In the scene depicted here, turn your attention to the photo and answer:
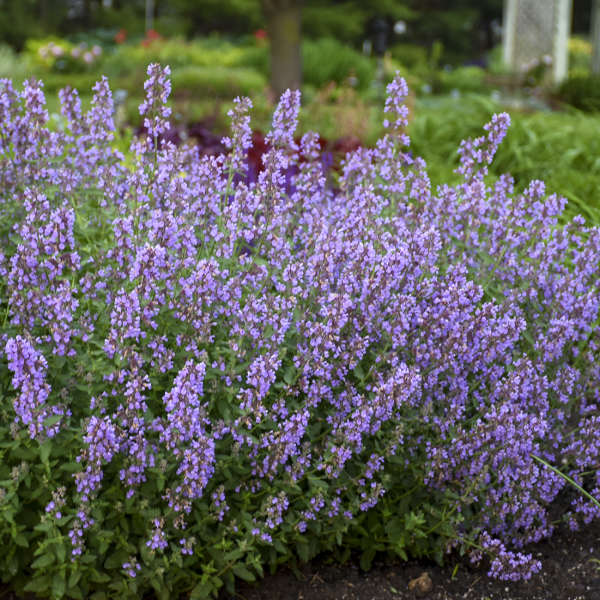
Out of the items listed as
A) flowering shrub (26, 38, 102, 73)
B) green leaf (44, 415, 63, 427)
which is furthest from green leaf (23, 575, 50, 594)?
flowering shrub (26, 38, 102, 73)

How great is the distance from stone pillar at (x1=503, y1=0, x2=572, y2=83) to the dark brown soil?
2149 centimetres

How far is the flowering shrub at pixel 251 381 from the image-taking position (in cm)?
269

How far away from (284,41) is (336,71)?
7.43 m

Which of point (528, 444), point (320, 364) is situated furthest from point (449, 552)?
point (320, 364)

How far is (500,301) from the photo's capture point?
3.64 meters

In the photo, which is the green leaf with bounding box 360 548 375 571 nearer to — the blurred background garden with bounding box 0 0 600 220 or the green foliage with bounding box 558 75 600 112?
the blurred background garden with bounding box 0 0 600 220

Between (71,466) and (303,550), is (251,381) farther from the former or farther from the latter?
(303,550)

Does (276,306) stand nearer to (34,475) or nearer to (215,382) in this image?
(215,382)

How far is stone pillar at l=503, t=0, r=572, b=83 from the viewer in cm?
2322

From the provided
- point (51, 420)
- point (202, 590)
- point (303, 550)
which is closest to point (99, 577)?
point (202, 590)

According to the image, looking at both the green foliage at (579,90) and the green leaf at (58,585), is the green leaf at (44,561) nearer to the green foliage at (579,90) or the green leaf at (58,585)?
the green leaf at (58,585)

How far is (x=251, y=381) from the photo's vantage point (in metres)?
2.63

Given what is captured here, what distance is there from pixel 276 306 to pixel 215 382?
1.02ft

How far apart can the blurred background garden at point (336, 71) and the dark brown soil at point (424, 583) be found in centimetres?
277
